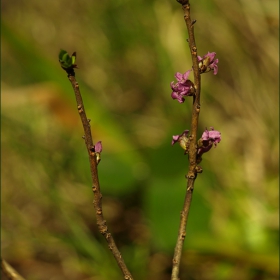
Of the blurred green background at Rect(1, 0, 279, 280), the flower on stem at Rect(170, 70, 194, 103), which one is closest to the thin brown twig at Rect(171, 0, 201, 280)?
the flower on stem at Rect(170, 70, 194, 103)

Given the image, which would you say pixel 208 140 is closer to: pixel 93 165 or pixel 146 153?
pixel 93 165

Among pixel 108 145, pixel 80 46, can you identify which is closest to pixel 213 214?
pixel 108 145

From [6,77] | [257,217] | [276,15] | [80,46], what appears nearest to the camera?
[257,217]

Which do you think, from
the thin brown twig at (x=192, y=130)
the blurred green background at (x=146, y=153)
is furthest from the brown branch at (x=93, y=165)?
the blurred green background at (x=146, y=153)

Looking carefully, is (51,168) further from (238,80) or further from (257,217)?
(238,80)

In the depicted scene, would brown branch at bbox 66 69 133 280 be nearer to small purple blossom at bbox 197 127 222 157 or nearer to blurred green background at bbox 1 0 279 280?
small purple blossom at bbox 197 127 222 157

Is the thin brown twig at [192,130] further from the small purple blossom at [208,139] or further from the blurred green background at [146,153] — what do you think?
the blurred green background at [146,153]
